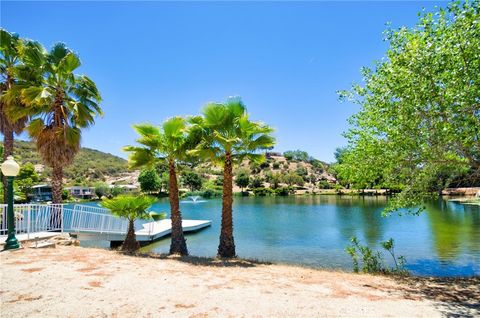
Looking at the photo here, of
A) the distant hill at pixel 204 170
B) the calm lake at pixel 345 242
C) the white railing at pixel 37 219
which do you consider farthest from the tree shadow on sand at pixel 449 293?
the distant hill at pixel 204 170

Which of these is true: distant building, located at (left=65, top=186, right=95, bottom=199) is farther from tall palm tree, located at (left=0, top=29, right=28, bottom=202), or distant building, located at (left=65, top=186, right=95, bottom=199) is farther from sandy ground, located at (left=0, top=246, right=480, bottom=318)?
sandy ground, located at (left=0, top=246, right=480, bottom=318)

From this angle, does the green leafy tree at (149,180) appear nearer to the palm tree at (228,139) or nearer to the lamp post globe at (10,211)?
the palm tree at (228,139)

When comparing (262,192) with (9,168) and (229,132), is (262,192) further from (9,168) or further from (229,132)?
(9,168)

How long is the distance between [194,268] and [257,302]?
12.0ft

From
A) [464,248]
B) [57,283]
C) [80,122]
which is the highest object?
[80,122]

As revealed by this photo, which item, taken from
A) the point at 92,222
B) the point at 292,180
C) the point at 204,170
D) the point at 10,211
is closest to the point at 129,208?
the point at 92,222

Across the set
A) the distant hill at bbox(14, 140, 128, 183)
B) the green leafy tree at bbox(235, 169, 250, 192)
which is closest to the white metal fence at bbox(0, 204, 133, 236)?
the green leafy tree at bbox(235, 169, 250, 192)

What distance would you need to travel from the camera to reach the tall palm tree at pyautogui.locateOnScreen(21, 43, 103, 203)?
14.1 m

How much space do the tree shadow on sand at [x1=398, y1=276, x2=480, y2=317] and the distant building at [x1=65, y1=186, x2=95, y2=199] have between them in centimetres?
9042

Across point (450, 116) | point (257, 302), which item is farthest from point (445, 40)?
point (257, 302)

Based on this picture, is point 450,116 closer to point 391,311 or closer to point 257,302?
point 391,311

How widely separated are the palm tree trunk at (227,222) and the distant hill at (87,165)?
87.2 metres

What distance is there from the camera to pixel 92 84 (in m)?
15.5

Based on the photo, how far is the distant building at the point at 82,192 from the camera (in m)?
85.6
